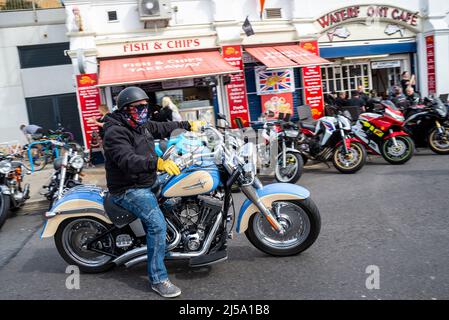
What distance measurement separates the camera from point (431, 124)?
29.9 feet

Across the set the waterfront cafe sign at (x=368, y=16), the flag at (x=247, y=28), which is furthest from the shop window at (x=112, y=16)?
the waterfront cafe sign at (x=368, y=16)

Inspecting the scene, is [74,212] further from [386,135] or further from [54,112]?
[54,112]

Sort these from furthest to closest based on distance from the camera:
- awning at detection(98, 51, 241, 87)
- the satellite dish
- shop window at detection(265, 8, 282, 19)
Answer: shop window at detection(265, 8, 282, 19), the satellite dish, awning at detection(98, 51, 241, 87)

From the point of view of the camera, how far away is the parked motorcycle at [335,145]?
Answer: 8039mm

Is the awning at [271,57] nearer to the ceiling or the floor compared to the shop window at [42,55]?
nearer to the floor

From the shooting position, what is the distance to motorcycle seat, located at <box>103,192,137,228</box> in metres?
3.65

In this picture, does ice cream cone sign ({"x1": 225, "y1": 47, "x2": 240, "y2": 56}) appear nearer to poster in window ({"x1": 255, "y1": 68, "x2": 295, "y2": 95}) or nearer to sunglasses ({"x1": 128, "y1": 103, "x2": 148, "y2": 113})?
poster in window ({"x1": 255, "y1": 68, "x2": 295, "y2": 95})

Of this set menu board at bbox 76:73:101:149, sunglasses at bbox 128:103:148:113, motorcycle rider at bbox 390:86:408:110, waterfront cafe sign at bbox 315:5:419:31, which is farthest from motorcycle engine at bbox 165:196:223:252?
waterfront cafe sign at bbox 315:5:419:31

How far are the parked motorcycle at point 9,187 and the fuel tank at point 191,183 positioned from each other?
390 centimetres

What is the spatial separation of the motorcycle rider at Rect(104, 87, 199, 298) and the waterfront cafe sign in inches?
451

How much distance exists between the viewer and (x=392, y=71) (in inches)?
599

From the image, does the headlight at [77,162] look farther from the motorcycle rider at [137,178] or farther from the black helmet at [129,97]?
the black helmet at [129,97]

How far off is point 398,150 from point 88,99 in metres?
8.30

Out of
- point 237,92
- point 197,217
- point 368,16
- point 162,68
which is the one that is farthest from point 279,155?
point 368,16
